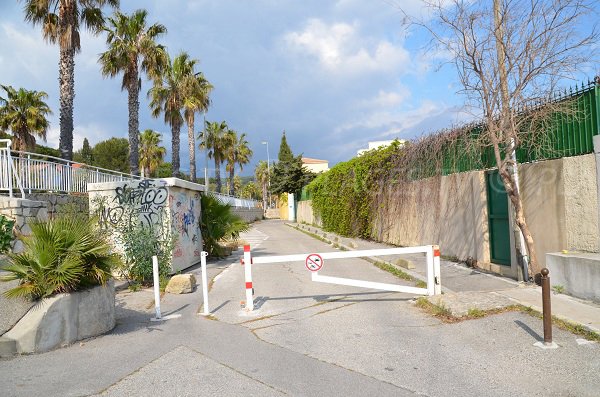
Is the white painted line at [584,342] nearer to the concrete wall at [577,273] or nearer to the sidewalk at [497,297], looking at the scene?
the sidewalk at [497,297]

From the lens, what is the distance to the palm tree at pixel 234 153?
53.3 m

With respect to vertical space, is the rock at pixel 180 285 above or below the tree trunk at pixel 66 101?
below

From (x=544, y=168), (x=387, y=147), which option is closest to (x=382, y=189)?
(x=387, y=147)

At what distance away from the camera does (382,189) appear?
1819cm

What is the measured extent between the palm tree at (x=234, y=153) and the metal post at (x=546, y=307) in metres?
48.6

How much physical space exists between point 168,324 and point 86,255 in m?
1.68

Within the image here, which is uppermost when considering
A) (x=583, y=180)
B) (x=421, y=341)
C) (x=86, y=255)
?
(x=583, y=180)

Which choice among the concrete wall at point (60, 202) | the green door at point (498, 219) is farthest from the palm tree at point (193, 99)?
the green door at point (498, 219)

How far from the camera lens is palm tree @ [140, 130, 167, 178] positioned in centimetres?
5316

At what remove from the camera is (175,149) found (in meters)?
31.2

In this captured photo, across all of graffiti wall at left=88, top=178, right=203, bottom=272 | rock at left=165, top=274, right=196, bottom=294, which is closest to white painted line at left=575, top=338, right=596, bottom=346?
rock at left=165, top=274, right=196, bottom=294

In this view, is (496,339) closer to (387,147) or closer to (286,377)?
(286,377)

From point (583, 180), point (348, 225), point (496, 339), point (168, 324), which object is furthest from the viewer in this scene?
point (348, 225)

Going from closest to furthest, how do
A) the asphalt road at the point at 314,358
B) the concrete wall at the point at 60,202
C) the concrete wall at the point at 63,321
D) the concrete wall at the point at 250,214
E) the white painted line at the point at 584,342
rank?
the asphalt road at the point at 314,358, the white painted line at the point at 584,342, the concrete wall at the point at 63,321, the concrete wall at the point at 60,202, the concrete wall at the point at 250,214
